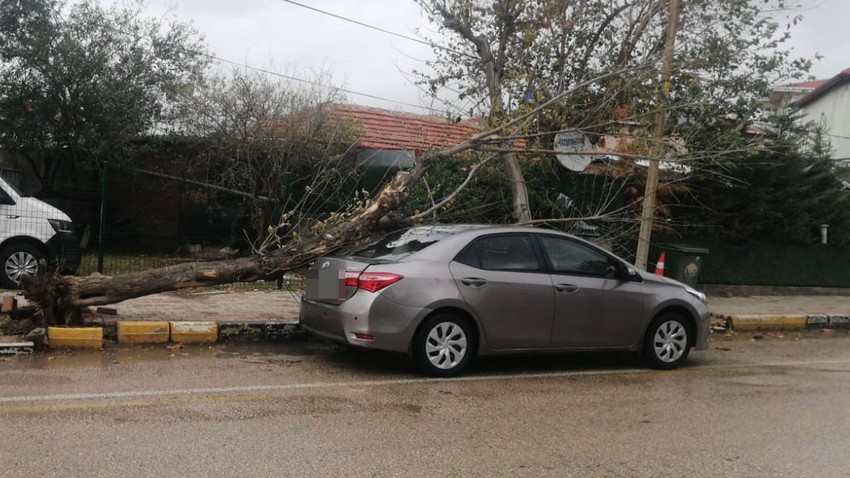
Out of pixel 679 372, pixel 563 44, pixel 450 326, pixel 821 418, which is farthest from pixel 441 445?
pixel 563 44

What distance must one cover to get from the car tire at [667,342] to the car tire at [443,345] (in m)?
2.18

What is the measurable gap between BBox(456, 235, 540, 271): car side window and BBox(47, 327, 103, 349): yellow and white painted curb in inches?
153

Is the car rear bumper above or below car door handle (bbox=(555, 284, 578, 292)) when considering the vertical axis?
below

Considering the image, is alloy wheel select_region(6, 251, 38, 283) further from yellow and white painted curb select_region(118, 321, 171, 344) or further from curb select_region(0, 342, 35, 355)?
curb select_region(0, 342, 35, 355)

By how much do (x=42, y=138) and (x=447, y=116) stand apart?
30.7 ft

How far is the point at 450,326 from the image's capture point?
22.8 feet

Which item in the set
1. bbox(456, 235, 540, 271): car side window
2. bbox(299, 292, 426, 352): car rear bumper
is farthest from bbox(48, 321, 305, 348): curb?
bbox(456, 235, 540, 271): car side window

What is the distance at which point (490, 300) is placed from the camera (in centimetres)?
703

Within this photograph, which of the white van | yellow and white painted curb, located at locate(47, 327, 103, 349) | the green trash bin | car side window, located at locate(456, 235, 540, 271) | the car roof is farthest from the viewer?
the green trash bin

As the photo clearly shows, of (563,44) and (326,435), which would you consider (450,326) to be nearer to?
(326,435)

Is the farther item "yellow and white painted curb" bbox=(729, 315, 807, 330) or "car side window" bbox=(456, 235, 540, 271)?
"yellow and white painted curb" bbox=(729, 315, 807, 330)

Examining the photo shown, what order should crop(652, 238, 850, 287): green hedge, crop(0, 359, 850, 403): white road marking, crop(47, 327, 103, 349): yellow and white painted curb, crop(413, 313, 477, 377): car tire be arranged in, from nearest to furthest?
crop(0, 359, 850, 403): white road marking → crop(413, 313, 477, 377): car tire → crop(47, 327, 103, 349): yellow and white painted curb → crop(652, 238, 850, 287): green hedge

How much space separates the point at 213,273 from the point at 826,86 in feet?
93.8

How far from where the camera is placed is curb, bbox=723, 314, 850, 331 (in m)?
11.8
